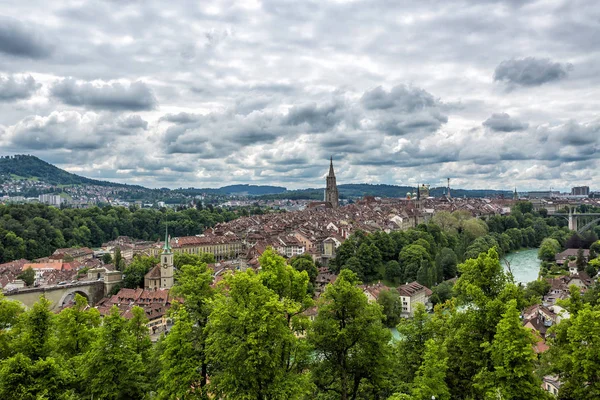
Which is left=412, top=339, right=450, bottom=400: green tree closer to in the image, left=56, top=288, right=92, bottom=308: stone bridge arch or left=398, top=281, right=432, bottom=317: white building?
left=398, top=281, right=432, bottom=317: white building

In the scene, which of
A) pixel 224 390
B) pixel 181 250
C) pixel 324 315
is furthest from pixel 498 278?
pixel 181 250

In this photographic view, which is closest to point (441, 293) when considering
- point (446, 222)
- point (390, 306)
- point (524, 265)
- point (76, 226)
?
point (390, 306)

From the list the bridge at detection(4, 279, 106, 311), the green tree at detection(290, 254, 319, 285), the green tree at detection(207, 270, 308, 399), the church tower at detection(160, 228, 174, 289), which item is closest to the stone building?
the church tower at detection(160, 228, 174, 289)

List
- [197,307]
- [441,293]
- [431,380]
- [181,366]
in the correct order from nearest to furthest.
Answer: [431,380] < [181,366] < [197,307] < [441,293]

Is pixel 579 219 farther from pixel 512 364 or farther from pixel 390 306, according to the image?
pixel 512 364

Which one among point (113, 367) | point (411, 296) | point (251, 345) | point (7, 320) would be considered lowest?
point (411, 296)

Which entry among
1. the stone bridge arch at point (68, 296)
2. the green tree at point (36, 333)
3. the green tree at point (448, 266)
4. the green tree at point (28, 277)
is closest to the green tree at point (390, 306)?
the green tree at point (448, 266)

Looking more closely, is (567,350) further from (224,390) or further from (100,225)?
(100,225)
